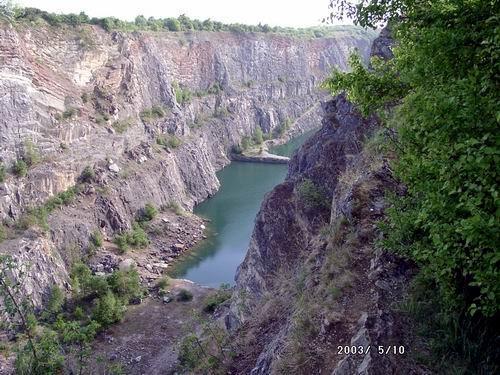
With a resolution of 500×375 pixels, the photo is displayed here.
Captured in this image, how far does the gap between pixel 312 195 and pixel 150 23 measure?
4351 cm

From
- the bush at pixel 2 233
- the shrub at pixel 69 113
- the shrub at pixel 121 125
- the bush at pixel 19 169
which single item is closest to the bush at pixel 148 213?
the shrub at pixel 121 125

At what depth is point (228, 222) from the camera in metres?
37.3

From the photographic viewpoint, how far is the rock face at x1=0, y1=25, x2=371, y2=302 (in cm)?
2773

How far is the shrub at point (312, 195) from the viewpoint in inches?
608

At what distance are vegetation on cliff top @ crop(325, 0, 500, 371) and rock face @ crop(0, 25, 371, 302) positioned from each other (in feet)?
70.0

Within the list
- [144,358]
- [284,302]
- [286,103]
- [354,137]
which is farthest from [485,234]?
[286,103]

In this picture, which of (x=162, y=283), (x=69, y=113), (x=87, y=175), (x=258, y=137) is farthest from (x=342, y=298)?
(x=258, y=137)

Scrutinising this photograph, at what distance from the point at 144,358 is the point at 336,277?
14.0 metres

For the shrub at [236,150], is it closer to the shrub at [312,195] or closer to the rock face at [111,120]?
the rock face at [111,120]

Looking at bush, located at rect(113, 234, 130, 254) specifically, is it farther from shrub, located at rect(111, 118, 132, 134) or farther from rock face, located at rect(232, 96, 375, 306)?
rock face, located at rect(232, 96, 375, 306)

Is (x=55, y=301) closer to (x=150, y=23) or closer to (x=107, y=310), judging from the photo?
(x=107, y=310)

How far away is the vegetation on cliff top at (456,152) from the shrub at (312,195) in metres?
8.90

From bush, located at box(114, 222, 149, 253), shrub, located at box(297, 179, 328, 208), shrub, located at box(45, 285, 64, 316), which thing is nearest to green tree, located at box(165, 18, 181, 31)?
bush, located at box(114, 222, 149, 253)

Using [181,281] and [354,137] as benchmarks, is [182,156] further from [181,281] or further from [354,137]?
[354,137]
